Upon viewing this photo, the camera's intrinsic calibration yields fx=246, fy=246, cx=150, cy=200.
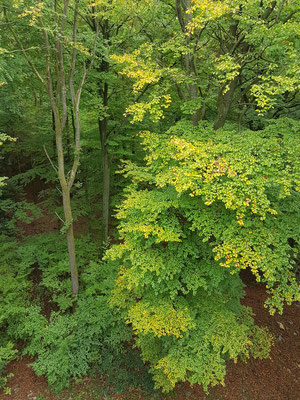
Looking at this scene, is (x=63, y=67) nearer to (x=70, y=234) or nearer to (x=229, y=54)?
(x=229, y=54)

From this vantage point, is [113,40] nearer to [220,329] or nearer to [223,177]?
[223,177]

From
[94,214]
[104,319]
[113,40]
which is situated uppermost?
[113,40]

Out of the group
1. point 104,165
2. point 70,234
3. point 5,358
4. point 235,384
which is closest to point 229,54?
point 104,165

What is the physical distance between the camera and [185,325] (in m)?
5.22

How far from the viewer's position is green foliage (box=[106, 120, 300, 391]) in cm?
412

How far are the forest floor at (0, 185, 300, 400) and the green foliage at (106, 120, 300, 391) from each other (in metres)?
1.52

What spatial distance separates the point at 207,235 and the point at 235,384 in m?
5.58

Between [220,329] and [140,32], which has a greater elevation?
[140,32]

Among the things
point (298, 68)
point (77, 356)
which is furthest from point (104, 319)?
point (298, 68)

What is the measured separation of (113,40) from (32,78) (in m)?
3.40

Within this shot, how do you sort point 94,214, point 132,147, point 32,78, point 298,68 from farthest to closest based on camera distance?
point 94,214, point 132,147, point 32,78, point 298,68

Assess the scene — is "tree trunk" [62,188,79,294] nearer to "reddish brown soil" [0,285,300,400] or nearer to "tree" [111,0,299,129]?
"reddish brown soil" [0,285,300,400]

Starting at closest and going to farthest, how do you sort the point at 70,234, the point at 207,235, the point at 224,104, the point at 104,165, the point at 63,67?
1. the point at 207,235
2. the point at 224,104
3. the point at 63,67
4. the point at 70,234
5. the point at 104,165

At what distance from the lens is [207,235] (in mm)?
4434
